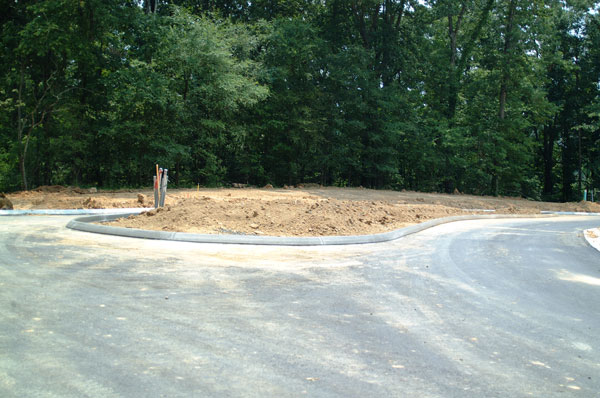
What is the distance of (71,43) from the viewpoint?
23406 mm

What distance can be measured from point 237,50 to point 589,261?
982 inches

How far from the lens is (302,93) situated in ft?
108

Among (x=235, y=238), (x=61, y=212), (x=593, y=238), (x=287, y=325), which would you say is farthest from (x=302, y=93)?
(x=287, y=325)

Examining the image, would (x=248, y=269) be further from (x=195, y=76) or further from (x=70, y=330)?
(x=195, y=76)

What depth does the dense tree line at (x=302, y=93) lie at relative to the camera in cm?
2506

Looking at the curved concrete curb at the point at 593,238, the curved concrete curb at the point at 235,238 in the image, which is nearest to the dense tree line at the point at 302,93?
the curved concrete curb at the point at 235,238

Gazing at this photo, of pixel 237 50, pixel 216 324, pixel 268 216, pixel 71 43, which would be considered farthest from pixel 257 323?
pixel 237 50

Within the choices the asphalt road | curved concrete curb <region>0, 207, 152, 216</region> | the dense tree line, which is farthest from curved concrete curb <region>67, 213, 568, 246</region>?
the dense tree line

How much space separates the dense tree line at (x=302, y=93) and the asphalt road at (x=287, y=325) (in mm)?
17924

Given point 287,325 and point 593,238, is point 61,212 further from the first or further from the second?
point 593,238

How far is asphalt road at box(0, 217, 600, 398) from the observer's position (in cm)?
365

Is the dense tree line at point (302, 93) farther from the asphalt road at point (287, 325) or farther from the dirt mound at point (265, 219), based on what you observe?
the asphalt road at point (287, 325)

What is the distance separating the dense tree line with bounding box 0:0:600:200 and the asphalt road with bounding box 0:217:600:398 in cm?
1792

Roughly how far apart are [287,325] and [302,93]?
2919 centimetres
